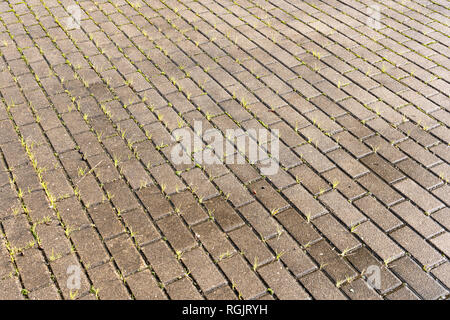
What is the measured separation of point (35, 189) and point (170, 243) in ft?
4.07

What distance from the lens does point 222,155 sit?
4.18 metres

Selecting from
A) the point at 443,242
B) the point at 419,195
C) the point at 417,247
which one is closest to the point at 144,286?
the point at 417,247

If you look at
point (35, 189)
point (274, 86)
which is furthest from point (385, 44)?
point (35, 189)

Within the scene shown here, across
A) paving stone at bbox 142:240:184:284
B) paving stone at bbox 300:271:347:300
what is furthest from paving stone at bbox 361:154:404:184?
paving stone at bbox 142:240:184:284

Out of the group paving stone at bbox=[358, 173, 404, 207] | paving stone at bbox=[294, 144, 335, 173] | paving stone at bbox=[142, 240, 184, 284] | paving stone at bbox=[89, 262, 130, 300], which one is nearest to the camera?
paving stone at bbox=[89, 262, 130, 300]

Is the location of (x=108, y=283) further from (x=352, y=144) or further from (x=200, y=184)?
(x=352, y=144)

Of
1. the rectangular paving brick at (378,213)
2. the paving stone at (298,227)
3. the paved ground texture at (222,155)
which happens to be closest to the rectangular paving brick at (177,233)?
the paved ground texture at (222,155)

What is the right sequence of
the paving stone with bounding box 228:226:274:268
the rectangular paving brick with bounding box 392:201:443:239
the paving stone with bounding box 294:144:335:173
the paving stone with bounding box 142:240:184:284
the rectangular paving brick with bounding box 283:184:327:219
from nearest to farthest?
the paving stone with bounding box 142:240:184:284, the paving stone with bounding box 228:226:274:268, the rectangular paving brick with bounding box 392:201:443:239, the rectangular paving brick with bounding box 283:184:327:219, the paving stone with bounding box 294:144:335:173

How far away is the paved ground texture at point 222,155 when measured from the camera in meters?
3.24

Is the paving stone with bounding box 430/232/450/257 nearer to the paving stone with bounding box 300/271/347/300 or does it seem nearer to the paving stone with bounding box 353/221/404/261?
the paving stone with bounding box 353/221/404/261

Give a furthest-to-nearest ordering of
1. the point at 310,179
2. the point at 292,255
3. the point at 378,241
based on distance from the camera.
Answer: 1. the point at 310,179
2. the point at 378,241
3. the point at 292,255

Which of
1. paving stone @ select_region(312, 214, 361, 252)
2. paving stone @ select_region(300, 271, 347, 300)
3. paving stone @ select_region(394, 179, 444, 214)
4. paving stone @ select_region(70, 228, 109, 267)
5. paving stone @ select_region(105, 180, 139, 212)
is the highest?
paving stone @ select_region(394, 179, 444, 214)

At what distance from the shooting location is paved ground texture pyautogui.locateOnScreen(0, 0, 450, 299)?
324 centimetres

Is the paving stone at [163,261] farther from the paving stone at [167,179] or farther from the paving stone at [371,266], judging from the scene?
the paving stone at [371,266]
